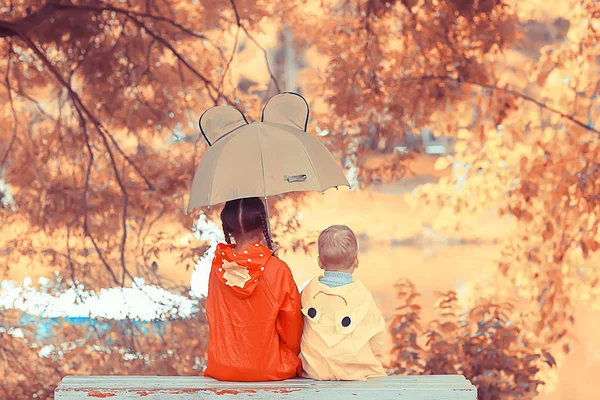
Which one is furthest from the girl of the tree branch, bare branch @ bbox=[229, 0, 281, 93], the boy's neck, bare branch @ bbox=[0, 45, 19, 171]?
bare branch @ bbox=[0, 45, 19, 171]

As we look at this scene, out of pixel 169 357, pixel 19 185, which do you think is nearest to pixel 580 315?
pixel 169 357

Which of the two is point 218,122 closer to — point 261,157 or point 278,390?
point 261,157

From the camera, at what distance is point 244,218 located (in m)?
2.89

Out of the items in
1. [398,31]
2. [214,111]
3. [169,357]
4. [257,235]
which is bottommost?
[169,357]

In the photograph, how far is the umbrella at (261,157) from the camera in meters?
3.06

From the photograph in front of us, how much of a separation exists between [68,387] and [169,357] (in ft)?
10.3

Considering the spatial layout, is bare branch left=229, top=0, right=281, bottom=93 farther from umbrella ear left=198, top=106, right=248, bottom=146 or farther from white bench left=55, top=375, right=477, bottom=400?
white bench left=55, top=375, right=477, bottom=400

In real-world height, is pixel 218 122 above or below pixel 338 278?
above

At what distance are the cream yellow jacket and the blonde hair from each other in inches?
3.3

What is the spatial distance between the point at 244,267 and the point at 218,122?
640mm

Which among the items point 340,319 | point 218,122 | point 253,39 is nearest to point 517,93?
point 253,39

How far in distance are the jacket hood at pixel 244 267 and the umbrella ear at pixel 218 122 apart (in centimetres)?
55

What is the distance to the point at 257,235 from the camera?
9.46 feet

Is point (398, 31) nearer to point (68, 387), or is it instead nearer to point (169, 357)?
point (169, 357)
